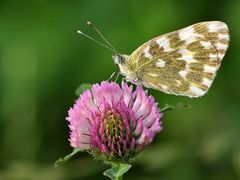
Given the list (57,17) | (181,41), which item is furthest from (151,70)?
(57,17)

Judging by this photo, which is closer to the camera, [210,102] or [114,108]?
[114,108]

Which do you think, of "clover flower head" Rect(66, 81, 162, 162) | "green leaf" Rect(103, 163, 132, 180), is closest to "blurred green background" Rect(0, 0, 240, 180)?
"clover flower head" Rect(66, 81, 162, 162)

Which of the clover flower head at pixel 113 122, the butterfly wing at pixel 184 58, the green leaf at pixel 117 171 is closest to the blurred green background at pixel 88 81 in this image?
the butterfly wing at pixel 184 58

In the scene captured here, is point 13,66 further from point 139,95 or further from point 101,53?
point 139,95

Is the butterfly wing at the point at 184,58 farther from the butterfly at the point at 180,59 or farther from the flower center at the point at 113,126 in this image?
the flower center at the point at 113,126

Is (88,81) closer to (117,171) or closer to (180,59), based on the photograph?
(180,59)

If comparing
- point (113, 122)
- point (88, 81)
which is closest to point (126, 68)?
point (113, 122)

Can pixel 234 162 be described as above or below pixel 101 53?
below
